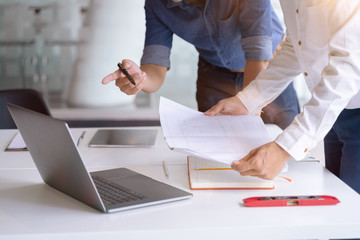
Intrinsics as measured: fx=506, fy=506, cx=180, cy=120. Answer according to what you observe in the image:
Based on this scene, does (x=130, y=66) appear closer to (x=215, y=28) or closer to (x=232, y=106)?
(x=232, y=106)

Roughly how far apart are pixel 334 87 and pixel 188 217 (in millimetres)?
486

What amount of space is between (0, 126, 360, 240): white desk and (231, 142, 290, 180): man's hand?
0.21ft

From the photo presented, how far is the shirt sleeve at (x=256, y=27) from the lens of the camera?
6.58 feet

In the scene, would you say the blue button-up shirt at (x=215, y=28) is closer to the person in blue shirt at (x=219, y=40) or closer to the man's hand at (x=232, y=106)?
the person in blue shirt at (x=219, y=40)

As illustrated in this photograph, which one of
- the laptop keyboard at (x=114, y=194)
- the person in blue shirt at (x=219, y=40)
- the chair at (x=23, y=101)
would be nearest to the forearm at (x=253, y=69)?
the person in blue shirt at (x=219, y=40)

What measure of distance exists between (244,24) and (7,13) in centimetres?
305

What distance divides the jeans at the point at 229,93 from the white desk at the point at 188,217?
1.01 m

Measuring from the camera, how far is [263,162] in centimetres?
125

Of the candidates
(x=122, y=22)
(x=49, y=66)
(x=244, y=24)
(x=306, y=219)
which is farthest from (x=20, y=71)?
(x=306, y=219)

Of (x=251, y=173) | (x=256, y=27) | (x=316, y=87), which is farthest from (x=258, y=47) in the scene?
(x=251, y=173)

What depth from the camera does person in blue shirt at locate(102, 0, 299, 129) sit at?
2012mm

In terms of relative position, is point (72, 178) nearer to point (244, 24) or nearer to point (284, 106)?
point (244, 24)

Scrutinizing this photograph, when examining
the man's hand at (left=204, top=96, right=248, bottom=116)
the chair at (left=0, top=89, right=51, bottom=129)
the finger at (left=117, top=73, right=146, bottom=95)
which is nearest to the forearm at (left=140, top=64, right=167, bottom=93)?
the finger at (left=117, top=73, right=146, bottom=95)

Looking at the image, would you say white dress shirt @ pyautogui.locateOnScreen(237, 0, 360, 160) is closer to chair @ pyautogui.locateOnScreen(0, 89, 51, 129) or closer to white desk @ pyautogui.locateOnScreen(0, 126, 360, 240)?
white desk @ pyautogui.locateOnScreen(0, 126, 360, 240)
